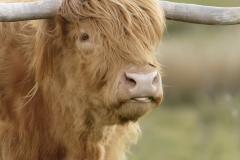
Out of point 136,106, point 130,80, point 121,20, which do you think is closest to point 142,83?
point 130,80

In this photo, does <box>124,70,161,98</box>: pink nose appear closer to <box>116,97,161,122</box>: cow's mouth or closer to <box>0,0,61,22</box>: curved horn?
<box>116,97,161,122</box>: cow's mouth

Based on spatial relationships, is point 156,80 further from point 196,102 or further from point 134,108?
point 196,102

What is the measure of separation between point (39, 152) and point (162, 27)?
179 cm

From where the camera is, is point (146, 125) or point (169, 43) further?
point (169, 43)

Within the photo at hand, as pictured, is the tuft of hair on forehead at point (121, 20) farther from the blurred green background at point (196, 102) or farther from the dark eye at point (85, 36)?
→ the blurred green background at point (196, 102)

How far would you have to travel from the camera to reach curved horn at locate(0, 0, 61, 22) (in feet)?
25.1

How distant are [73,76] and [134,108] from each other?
868mm

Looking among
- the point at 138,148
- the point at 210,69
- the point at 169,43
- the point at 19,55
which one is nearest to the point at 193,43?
the point at 169,43

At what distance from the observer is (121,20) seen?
7.93 m

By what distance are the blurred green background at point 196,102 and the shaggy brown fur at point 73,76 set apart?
5955mm

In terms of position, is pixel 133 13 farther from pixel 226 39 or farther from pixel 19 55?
pixel 226 39

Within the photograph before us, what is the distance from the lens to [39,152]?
340 inches

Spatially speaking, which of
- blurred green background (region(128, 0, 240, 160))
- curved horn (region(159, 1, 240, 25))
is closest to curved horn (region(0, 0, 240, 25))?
curved horn (region(159, 1, 240, 25))

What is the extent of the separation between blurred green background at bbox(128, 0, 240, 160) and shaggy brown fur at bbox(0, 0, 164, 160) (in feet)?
19.5
